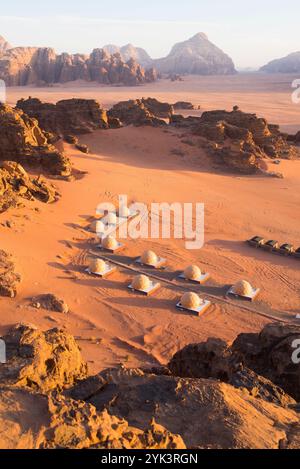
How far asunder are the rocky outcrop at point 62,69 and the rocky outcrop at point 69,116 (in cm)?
7054

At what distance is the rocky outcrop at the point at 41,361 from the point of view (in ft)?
21.2

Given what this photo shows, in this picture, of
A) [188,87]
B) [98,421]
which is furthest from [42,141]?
[188,87]

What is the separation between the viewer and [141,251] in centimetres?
1803

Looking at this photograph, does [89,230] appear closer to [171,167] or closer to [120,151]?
[171,167]

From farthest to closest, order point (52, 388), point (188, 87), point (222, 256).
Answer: point (188, 87)
point (222, 256)
point (52, 388)

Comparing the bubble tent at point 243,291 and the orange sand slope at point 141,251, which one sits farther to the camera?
the bubble tent at point 243,291

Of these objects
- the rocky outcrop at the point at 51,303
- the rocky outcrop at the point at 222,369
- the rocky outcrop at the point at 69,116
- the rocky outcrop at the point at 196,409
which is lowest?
the rocky outcrop at the point at 51,303

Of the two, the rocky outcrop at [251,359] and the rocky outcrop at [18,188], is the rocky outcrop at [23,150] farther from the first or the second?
the rocky outcrop at [251,359]

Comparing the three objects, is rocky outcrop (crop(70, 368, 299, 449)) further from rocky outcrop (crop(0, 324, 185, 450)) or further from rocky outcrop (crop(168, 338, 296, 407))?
rocky outcrop (crop(0, 324, 185, 450))

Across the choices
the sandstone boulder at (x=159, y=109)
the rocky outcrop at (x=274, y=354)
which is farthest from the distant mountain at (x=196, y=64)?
the rocky outcrop at (x=274, y=354)

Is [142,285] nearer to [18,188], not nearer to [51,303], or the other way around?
[51,303]

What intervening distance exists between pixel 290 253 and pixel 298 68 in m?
198

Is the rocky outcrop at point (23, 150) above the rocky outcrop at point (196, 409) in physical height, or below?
above

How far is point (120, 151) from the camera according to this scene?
3378cm
